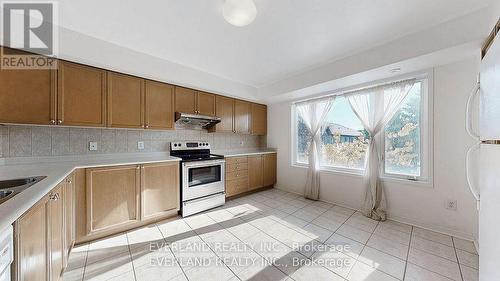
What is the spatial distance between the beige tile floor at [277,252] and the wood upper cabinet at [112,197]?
Answer: 0.19m

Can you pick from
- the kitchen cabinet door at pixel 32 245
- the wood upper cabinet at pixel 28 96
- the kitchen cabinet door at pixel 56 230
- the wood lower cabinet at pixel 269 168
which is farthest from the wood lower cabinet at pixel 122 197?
the wood lower cabinet at pixel 269 168

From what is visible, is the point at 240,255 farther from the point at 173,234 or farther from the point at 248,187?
the point at 248,187

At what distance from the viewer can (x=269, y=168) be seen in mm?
4246

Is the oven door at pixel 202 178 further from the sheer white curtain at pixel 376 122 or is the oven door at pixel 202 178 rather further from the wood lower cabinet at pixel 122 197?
the sheer white curtain at pixel 376 122

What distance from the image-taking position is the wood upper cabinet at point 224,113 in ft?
11.6

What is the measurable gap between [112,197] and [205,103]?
1972 mm

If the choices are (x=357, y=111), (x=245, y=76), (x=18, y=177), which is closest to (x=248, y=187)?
(x=245, y=76)

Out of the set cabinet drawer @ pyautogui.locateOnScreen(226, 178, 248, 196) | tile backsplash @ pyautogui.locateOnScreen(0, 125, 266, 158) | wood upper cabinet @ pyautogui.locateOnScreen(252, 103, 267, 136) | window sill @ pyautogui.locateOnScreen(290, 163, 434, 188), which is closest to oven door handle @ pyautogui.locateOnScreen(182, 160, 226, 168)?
cabinet drawer @ pyautogui.locateOnScreen(226, 178, 248, 196)

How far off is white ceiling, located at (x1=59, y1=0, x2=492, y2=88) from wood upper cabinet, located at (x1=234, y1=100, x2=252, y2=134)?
135cm

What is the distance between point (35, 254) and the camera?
3.16 feet

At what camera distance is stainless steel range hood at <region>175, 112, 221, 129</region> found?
2943 millimetres

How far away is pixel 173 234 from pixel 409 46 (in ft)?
→ 11.6

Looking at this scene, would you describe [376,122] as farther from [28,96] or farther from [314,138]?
[28,96]

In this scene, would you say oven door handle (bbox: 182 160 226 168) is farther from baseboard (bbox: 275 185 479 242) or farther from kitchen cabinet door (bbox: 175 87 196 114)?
baseboard (bbox: 275 185 479 242)
